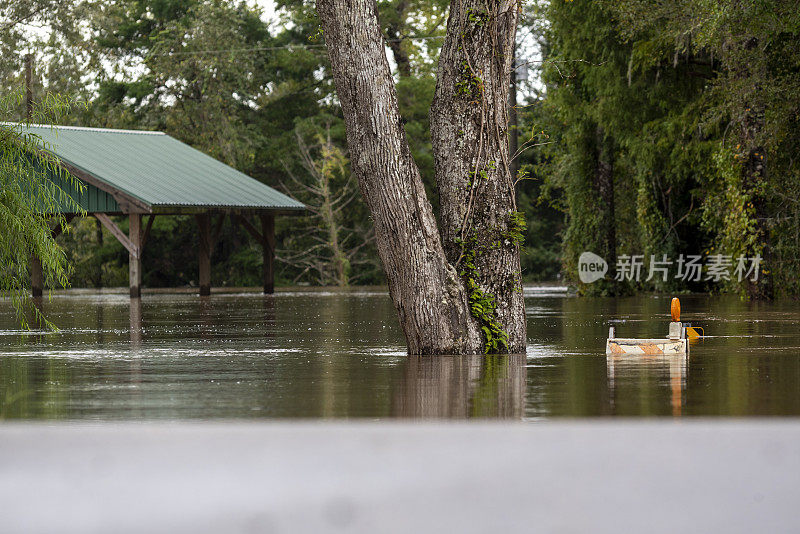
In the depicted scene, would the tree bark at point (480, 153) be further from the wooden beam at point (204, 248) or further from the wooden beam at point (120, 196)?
the wooden beam at point (204, 248)

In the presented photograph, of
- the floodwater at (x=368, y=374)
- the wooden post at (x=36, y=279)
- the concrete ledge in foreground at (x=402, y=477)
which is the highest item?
the wooden post at (x=36, y=279)

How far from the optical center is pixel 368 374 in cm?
1122

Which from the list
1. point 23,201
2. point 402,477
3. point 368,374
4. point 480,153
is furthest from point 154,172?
point 402,477

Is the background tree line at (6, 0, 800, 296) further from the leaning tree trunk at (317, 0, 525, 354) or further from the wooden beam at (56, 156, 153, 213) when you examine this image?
the leaning tree trunk at (317, 0, 525, 354)

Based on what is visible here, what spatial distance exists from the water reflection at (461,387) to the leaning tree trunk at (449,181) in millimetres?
562

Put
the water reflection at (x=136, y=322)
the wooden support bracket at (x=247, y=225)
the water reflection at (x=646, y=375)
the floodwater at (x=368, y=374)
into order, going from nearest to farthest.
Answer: the floodwater at (x=368, y=374) < the water reflection at (x=646, y=375) < the water reflection at (x=136, y=322) < the wooden support bracket at (x=247, y=225)

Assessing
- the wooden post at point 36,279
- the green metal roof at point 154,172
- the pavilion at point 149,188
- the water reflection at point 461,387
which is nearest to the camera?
the water reflection at point 461,387

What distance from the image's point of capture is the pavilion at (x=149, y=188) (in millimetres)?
31984

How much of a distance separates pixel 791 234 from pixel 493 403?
1991 cm

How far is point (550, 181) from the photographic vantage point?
35.9m

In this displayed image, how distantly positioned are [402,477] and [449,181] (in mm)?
7171

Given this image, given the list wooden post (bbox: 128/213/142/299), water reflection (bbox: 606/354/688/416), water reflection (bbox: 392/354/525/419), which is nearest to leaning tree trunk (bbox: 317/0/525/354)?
water reflection (bbox: 392/354/525/419)

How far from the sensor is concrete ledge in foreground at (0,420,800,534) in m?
6.09

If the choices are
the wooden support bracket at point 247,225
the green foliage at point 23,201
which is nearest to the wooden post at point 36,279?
the wooden support bracket at point 247,225
